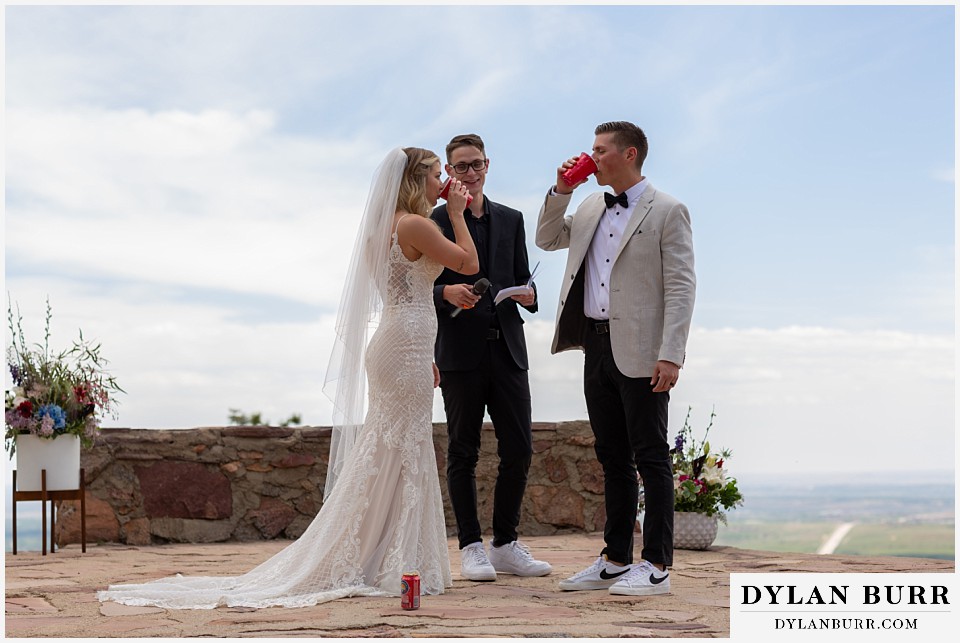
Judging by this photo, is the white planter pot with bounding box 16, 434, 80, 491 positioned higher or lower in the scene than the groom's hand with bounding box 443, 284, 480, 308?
lower

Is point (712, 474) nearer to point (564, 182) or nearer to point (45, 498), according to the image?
point (564, 182)

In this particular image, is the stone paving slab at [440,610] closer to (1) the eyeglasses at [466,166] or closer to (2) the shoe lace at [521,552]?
(2) the shoe lace at [521,552]

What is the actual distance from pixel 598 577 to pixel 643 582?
0.28m

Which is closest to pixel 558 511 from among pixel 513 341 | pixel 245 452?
pixel 245 452

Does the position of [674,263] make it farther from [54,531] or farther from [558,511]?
[54,531]

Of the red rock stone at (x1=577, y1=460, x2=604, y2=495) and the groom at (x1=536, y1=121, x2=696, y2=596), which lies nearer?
the groom at (x1=536, y1=121, x2=696, y2=596)

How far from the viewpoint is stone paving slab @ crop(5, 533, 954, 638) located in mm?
3008

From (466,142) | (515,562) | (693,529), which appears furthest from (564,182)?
(693,529)

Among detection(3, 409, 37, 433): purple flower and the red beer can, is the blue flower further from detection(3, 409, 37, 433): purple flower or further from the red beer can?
the red beer can

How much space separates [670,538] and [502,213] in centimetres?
163

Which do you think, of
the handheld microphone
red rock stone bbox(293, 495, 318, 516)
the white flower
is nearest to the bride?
the handheld microphone

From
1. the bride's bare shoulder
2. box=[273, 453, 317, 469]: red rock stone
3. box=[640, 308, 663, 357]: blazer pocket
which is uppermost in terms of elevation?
the bride's bare shoulder

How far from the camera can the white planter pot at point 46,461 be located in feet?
19.3

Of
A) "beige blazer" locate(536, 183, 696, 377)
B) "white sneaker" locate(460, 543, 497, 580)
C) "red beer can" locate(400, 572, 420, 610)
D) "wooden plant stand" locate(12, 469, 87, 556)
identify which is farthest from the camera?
Result: "wooden plant stand" locate(12, 469, 87, 556)
